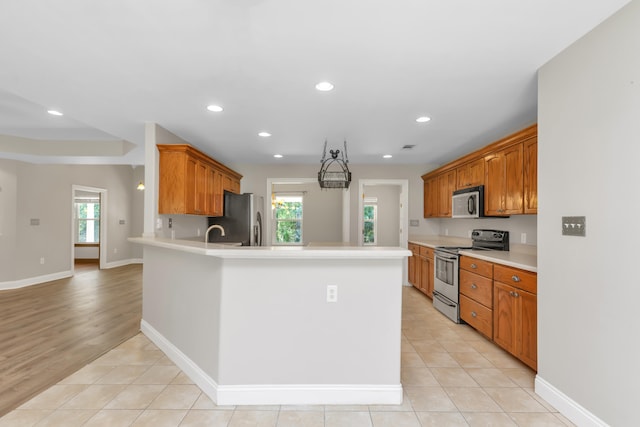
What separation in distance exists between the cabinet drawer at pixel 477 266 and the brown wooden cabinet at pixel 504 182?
0.66 m

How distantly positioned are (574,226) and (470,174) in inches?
105

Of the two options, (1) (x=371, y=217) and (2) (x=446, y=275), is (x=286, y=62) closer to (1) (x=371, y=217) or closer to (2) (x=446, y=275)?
(2) (x=446, y=275)

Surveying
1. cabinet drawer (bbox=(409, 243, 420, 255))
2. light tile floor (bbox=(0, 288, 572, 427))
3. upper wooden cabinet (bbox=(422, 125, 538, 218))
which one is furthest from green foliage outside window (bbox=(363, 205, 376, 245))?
light tile floor (bbox=(0, 288, 572, 427))

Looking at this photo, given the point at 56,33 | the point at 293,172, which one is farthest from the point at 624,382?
the point at 293,172

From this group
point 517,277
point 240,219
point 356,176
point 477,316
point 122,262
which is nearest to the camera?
point 517,277

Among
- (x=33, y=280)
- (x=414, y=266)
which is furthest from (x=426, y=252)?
(x=33, y=280)

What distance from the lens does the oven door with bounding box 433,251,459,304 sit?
3.97 metres

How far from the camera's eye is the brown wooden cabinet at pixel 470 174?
421cm

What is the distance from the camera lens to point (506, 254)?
11.5ft

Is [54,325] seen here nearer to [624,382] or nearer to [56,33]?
[56,33]

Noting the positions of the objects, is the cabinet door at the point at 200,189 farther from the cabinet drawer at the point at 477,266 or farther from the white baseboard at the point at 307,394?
the cabinet drawer at the point at 477,266

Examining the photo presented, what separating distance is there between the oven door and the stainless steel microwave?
69 cm

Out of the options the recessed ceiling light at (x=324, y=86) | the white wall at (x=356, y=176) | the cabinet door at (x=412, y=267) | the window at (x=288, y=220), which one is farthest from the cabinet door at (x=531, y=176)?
the window at (x=288, y=220)

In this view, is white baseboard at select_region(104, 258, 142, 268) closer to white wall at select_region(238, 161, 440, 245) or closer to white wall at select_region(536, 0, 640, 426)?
white wall at select_region(238, 161, 440, 245)
